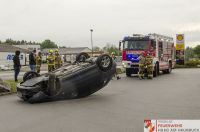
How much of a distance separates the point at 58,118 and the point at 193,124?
526 centimetres

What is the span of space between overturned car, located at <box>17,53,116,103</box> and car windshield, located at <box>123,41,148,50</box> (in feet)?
34.6

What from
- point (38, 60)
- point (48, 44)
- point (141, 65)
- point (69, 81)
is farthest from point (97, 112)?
point (48, 44)

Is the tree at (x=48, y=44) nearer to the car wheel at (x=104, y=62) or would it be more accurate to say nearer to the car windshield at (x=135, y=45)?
the car windshield at (x=135, y=45)

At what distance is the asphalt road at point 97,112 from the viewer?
25.6 ft

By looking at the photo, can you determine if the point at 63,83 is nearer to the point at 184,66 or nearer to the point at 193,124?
the point at 193,124

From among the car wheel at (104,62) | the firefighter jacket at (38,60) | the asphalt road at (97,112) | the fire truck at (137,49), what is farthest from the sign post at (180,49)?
the car wheel at (104,62)

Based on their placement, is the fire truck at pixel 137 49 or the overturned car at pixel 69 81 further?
the fire truck at pixel 137 49

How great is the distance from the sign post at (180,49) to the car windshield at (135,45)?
79.0 feet

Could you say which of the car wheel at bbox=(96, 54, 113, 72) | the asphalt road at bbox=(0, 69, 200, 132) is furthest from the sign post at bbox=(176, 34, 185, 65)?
the car wheel at bbox=(96, 54, 113, 72)

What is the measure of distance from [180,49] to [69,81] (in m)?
37.6

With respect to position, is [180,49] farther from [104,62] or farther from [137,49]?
[104,62]

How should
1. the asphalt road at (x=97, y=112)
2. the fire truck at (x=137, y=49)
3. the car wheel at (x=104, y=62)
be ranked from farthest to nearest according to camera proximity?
the fire truck at (x=137, y=49)
the car wheel at (x=104, y=62)
the asphalt road at (x=97, y=112)

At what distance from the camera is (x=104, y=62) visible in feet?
43.4

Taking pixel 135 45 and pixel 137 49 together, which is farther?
pixel 135 45
